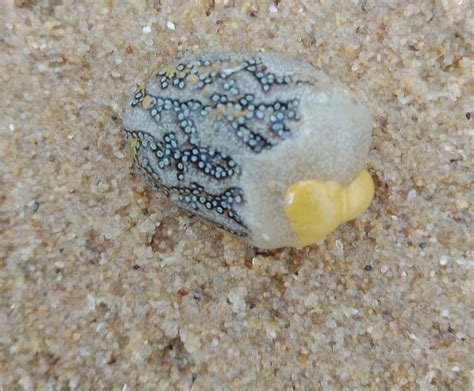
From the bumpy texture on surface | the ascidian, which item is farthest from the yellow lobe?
the bumpy texture on surface

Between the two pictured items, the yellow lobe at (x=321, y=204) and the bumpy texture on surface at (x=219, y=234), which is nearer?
the yellow lobe at (x=321, y=204)

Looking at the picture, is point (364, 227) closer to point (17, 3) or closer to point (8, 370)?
point (8, 370)

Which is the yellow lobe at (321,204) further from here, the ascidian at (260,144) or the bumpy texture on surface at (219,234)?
the bumpy texture on surface at (219,234)

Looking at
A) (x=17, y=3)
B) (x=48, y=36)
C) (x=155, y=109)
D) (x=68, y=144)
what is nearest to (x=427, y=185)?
(x=155, y=109)

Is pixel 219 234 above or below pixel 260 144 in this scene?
below

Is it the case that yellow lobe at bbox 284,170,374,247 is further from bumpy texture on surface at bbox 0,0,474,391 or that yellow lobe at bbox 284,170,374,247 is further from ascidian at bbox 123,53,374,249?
bumpy texture on surface at bbox 0,0,474,391

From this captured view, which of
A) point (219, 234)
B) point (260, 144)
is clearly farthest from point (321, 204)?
point (219, 234)

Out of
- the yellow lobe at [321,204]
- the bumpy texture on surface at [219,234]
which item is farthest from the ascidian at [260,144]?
the bumpy texture on surface at [219,234]

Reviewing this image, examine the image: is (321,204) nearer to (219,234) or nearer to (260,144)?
(260,144)

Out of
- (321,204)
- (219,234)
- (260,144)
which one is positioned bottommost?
(219,234)
